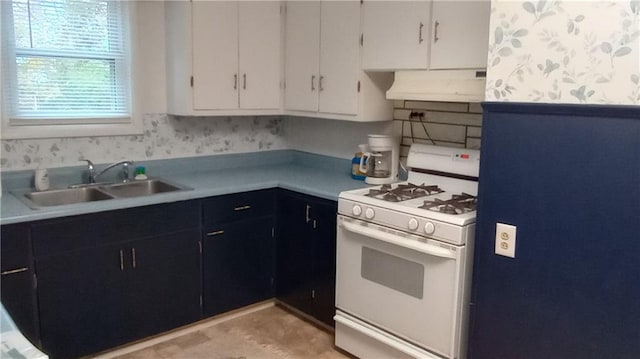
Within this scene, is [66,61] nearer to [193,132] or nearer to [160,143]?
[160,143]

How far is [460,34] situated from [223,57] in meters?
1.56

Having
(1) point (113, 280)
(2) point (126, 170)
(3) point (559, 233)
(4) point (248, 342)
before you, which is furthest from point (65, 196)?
(3) point (559, 233)

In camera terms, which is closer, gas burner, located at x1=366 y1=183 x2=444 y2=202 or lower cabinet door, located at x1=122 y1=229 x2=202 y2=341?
gas burner, located at x1=366 y1=183 x2=444 y2=202

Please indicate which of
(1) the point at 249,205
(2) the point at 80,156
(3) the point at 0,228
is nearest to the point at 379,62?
(1) the point at 249,205

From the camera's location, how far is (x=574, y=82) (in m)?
1.92

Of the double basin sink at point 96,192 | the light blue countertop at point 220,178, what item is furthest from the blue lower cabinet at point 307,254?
the double basin sink at point 96,192

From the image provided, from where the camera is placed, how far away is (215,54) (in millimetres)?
3373

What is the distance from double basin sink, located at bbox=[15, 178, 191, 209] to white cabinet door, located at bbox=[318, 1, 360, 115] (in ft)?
3.58

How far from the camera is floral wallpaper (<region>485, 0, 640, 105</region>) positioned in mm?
1792

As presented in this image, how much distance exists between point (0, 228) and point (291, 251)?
63.6 inches

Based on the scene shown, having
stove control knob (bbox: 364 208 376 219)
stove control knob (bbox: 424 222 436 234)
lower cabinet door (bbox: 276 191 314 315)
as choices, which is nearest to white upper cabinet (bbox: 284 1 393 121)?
lower cabinet door (bbox: 276 191 314 315)

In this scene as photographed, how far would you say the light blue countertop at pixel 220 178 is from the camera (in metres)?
2.59

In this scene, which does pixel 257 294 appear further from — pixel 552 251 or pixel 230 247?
pixel 552 251

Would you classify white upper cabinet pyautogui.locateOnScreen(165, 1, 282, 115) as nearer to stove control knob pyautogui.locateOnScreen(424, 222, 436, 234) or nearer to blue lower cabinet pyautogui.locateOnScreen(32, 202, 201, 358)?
blue lower cabinet pyautogui.locateOnScreen(32, 202, 201, 358)
